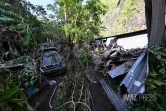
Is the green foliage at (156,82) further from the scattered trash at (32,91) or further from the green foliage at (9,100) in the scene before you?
the scattered trash at (32,91)

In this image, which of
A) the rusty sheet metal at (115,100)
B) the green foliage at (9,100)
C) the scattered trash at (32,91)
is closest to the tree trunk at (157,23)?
the rusty sheet metal at (115,100)

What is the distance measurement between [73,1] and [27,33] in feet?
9.21

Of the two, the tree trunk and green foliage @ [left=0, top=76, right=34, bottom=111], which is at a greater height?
the tree trunk

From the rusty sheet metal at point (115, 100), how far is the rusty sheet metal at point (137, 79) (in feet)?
3.94

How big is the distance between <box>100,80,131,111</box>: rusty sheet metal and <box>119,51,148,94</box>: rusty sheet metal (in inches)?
47.3

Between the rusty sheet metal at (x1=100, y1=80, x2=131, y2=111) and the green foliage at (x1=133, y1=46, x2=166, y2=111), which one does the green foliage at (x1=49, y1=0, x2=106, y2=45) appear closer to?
the green foliage at (x1=133, y1=46, x2=166, y2=111)

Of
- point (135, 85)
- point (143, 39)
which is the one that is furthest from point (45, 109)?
point (143, 39)

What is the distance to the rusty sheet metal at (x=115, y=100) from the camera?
3.69 metres

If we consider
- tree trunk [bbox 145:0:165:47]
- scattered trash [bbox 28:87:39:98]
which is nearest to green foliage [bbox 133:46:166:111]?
tree trunk [bbox 145:0:165:47]

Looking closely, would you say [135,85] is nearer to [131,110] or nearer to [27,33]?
[131,110]

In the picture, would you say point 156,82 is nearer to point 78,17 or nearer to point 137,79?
point 137,79

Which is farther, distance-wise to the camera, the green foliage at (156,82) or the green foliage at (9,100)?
the green foliage at (156,82)

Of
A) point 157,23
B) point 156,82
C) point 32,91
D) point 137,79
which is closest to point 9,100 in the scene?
point 137,79

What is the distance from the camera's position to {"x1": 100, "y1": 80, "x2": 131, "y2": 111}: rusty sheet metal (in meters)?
3.69
